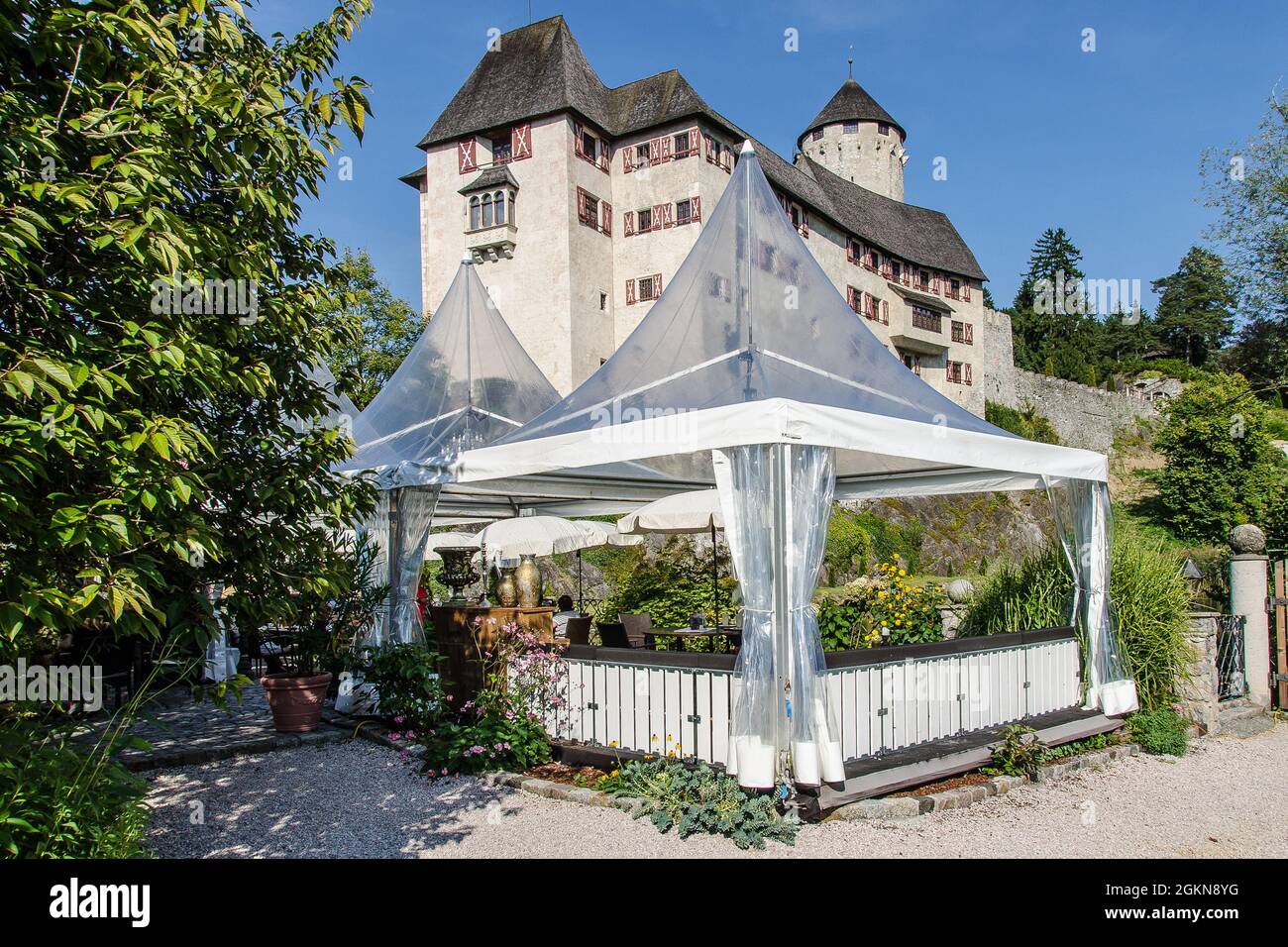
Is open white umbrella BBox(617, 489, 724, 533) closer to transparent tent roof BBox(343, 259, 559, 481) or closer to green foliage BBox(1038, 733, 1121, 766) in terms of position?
transparent tent roof BBox(343, 259, 559, 481)

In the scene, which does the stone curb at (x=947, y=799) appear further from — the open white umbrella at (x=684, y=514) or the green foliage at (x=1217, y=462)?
the green foliage at (x=1217, y=462)

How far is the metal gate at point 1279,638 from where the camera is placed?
9.77 metres

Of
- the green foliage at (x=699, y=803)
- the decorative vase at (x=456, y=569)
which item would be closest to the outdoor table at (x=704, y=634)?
the decorative vase at (x=456, y=569)

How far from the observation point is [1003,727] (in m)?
7.38

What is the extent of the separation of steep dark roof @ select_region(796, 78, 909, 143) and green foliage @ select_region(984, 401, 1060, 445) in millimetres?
16475

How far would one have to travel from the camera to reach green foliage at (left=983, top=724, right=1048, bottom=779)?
6.86 m

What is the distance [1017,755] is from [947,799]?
1024mm

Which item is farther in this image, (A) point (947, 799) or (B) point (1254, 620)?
(B) point (1254, 620)

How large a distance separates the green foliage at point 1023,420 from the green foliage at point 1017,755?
136 ft

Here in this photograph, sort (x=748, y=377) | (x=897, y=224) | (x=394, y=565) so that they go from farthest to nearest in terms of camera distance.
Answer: (x=897, y=224) < (x=394, y=565) < (x=748, y=377)

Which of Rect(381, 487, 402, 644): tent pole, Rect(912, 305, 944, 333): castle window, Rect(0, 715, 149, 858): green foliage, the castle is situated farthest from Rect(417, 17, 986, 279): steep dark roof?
Rect(0, 715, 149, 858): green foliage

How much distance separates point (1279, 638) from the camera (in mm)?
9797

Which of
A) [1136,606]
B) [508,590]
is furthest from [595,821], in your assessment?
[1136,606]

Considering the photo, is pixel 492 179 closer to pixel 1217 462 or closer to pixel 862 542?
pixel 862 542
